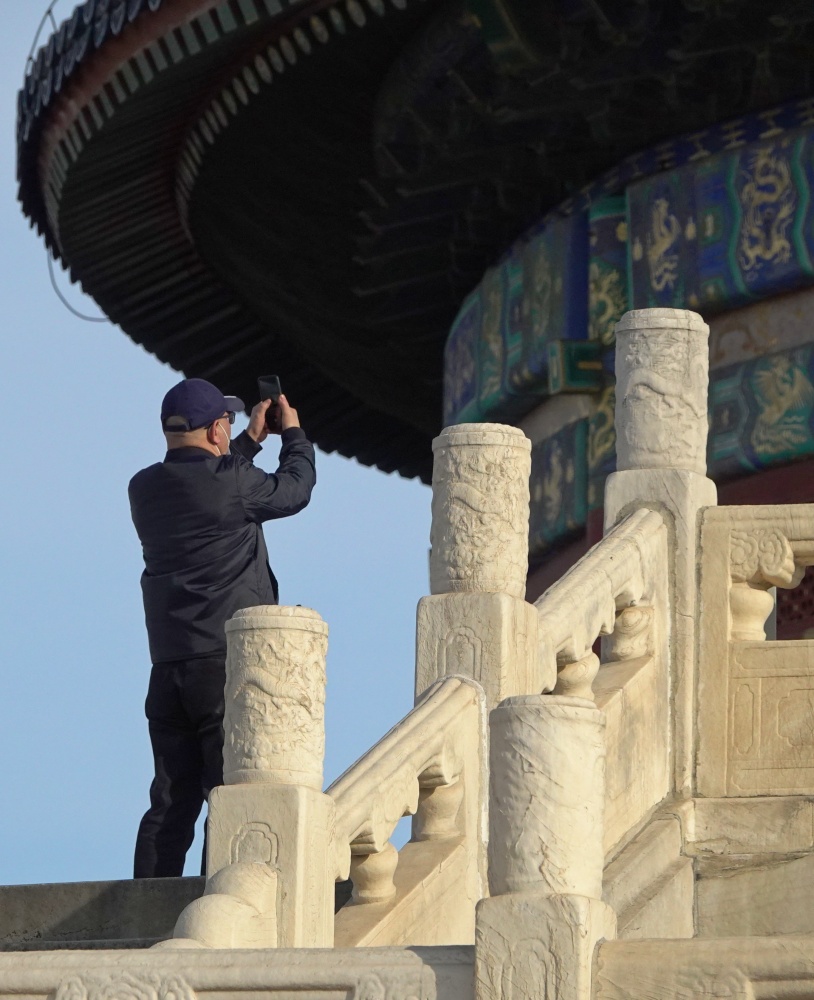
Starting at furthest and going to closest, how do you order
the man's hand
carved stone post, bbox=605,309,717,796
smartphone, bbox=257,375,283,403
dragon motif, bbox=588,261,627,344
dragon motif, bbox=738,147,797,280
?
dragon motif, bbox=588,261,627,344 < dragon motif, bbox=738,147,797,280 < carved stone post, bbox=605,309,717,796 < the man's hand < smartphone, bbox=257,375,283,403

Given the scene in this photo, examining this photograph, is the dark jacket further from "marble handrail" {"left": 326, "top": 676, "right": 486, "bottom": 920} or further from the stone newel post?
the stone newel post

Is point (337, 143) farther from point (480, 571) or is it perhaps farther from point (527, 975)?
point (527, 975)

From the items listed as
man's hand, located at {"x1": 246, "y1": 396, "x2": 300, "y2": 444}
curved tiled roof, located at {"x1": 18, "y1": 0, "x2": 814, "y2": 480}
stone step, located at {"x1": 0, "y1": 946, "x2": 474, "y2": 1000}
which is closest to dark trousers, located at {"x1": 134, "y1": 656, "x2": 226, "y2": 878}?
man's hand, located at {"x1": 246, "y1": 396, "x2": 300, "y2": 444}

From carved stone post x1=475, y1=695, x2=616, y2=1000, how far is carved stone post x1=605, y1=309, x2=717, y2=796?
10.3 ft

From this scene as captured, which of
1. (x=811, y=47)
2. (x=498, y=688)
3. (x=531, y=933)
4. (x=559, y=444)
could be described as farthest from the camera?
(x=559, y=444)

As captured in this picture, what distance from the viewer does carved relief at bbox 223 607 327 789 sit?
5.67 m

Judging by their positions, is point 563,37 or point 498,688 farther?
point 563,37

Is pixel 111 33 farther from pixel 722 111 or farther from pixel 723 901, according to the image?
pixel 723 901

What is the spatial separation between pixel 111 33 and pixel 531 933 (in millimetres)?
8826

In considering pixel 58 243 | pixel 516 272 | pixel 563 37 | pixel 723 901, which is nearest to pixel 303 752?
pixel 723 901

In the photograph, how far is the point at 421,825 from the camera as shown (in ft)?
21.9

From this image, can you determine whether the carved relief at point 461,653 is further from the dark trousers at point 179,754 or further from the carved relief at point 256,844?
the carved relief at point 256,844

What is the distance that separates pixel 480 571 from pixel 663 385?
1403 millimetres

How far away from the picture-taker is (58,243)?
1496cm
